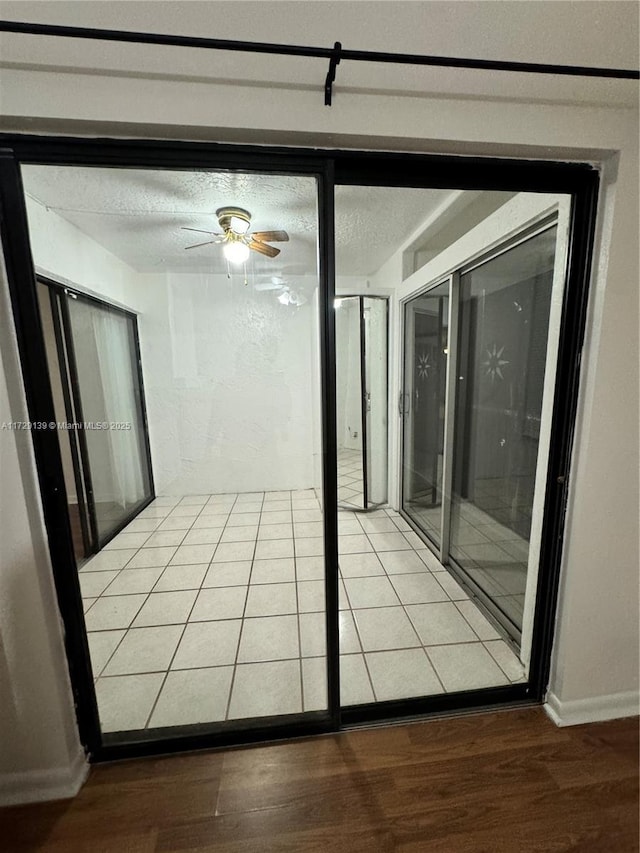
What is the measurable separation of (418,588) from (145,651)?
159cm

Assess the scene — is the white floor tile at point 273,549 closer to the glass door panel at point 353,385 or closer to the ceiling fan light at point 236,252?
the glass door panel at point 353,385

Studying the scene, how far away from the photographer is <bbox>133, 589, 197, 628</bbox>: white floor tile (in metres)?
1.81

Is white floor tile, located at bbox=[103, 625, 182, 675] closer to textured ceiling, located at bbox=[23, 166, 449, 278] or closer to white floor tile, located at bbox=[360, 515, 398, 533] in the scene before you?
white floor tile, located at bbox=[360, 515, 398, 533]

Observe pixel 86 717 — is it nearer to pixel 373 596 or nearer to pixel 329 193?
pixel 373 596

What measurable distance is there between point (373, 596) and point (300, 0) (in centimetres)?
245

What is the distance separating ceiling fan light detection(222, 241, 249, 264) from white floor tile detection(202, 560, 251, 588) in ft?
6.59

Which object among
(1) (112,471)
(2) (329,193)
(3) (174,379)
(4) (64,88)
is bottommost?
(1) (112,471)

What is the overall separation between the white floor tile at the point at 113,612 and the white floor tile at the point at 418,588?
1598 mm

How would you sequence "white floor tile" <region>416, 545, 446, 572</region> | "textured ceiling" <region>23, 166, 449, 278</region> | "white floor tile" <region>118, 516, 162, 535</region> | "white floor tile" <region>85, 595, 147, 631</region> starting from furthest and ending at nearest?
1. "white floor tile" <region>118, 516, 162, 535</region>
2. "white floor tile" <region>416, 545, 446, 572</region>
3. "white floor tile" <region>85, 595, 147, 631</region>
4. "textured ceiling" <region>23, 166, 449, 278</region>

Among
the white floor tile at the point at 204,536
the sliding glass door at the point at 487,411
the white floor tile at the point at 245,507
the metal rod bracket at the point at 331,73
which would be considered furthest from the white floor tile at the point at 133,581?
the metal rod bracket at the point at 331,73

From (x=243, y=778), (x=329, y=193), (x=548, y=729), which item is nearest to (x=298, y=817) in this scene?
(x=243, y=778)

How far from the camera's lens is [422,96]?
3.02 feet

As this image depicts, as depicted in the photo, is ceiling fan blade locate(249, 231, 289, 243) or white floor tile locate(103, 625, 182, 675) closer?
white floor tile locate(103, 625, 182, 675)

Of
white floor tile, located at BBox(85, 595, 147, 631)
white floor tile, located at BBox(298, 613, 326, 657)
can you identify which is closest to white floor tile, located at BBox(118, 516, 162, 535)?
white floor tile, located at BBox(85, 595, 147, 631)
